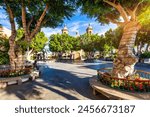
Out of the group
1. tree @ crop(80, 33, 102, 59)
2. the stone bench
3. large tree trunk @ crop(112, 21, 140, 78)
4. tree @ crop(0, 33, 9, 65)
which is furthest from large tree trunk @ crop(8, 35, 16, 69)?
tree @ crop(80, 33, 102, 59)

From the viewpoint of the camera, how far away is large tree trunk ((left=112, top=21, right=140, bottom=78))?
32.7ft

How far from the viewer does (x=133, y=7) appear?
10383 millimetres

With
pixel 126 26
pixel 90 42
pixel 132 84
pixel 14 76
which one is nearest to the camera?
pixel 132 84

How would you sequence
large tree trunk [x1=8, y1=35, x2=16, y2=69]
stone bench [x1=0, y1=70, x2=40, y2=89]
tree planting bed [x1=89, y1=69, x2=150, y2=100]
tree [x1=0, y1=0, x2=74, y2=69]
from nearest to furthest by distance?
tree planting bed [x1=89, y1=69, x2=150, y2=100] → stone bench [x1=0, y1=70, x2=40, y2=89] → tree [x1=0, y1=0, x2=74, y2=69] → large tree trunk [x1=8, y1=35, x2=16, y2=69]

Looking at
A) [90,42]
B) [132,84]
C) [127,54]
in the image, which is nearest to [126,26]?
[127,54]

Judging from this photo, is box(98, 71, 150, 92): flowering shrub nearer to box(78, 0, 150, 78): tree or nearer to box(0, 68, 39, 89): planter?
box(78, 0, 150, 78): tree

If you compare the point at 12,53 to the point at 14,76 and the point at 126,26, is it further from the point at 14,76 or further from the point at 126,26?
the point at 126,26

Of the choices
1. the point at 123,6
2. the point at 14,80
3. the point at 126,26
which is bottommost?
the point at 14,80

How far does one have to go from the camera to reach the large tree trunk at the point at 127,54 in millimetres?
9961

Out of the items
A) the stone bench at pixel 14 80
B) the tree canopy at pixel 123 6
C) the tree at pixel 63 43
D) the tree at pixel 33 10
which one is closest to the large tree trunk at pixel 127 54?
the tree canopy at pixel 123 6

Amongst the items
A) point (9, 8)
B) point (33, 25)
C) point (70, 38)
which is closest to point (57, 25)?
point (33, 25)

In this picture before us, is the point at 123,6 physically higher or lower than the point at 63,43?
lower

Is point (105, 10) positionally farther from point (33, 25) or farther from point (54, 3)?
point (33, 25)

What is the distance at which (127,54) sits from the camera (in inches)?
397
